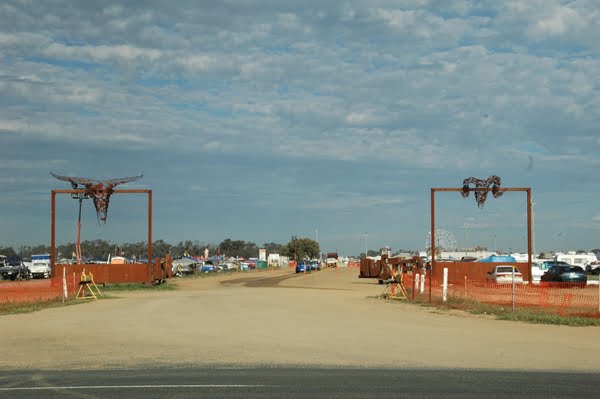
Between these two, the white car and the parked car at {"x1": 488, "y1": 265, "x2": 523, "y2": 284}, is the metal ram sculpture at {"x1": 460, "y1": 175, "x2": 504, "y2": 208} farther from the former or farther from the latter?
the white car

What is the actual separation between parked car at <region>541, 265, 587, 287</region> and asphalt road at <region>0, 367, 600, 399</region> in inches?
1416

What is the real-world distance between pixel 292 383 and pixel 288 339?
7.97m

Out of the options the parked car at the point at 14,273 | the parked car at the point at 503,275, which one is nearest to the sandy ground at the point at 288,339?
the parked car at the point at 503,275

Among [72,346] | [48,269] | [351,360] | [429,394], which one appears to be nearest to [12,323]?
[72,346]

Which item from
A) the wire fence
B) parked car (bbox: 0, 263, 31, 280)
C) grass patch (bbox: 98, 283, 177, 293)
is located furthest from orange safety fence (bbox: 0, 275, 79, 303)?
parked car (bbox: 0, 263, 31, 280)

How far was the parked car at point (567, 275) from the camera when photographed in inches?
1855

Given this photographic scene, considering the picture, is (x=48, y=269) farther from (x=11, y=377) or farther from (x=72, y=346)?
(x=11, y=377)

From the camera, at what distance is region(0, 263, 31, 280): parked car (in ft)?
224

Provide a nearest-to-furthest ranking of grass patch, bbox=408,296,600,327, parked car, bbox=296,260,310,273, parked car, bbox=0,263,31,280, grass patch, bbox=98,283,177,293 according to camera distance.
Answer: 1. grass patch, bbox=408,296,600,327
2. grass patch, bbox=98,283,177,293
3. parked car, bbox=0,263,31,280
4. parked car, bbox=296,260,310,273

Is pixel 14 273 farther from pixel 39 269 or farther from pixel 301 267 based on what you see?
pixel 301 267

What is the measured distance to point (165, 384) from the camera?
1205cm

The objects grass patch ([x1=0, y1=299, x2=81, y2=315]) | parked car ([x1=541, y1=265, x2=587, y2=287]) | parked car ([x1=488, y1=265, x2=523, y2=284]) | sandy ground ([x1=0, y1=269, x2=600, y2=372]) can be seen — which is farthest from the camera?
parked car ([x1=541, y1=265, x2=587, y2=287])

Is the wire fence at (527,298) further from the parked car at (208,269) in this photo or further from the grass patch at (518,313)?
the parked car at (208,269)

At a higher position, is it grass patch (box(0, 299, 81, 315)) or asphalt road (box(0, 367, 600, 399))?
asphalt road (box(0, 367, 600, 399))
